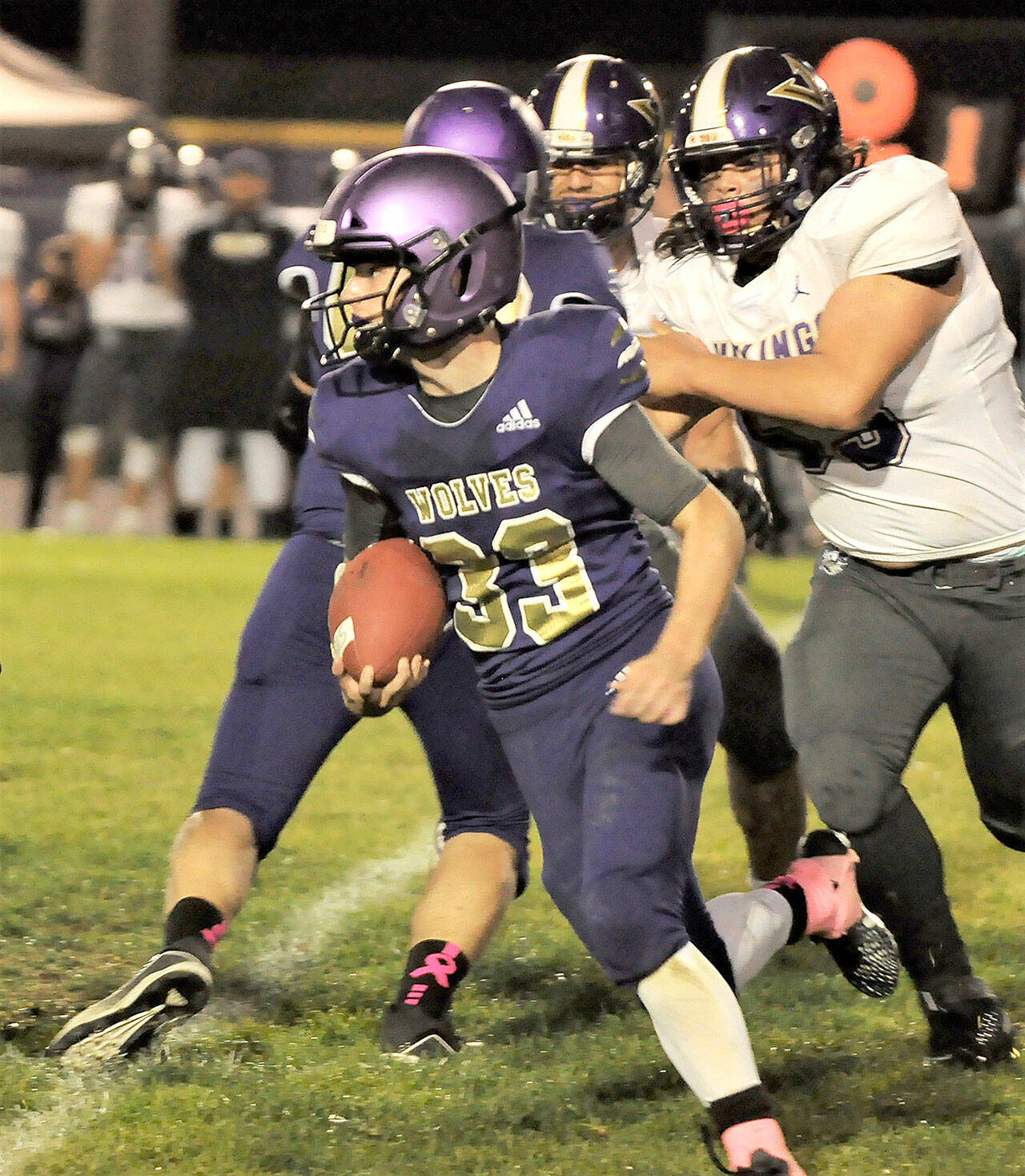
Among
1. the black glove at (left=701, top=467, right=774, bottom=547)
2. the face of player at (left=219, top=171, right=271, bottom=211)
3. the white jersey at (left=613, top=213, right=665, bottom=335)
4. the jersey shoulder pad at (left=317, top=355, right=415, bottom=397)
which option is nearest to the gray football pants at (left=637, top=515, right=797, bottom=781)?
the black glove at (left=701, top=467, right=774, bottom=547)

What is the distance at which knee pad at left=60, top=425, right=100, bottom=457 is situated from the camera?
37.4ft

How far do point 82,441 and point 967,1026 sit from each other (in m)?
8.79

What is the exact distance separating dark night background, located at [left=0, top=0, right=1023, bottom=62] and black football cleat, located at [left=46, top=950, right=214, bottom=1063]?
743 inches

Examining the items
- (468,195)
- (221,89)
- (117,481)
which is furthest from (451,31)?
(468,195)

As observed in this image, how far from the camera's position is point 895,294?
3287 millimetres

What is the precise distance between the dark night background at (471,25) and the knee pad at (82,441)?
455 inches

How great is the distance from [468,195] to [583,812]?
95 centimetres

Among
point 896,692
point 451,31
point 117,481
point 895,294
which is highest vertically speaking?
point 895,294

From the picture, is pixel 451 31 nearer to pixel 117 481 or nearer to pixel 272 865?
pixel 117 481

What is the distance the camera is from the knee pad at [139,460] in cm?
1150

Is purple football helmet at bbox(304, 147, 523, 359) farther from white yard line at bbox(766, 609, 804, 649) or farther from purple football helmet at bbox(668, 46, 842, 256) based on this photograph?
white yard line at bbox(766, 609, 804, 649)

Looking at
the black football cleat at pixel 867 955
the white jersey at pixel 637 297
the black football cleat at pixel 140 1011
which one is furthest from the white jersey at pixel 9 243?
the black football cleat at pixel 867 955

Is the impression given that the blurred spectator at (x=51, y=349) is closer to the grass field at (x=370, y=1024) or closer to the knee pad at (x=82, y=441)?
the knee pad at (x=82, y=441)

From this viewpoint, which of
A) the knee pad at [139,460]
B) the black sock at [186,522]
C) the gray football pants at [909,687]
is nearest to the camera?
the gray football pants at [909,687]
